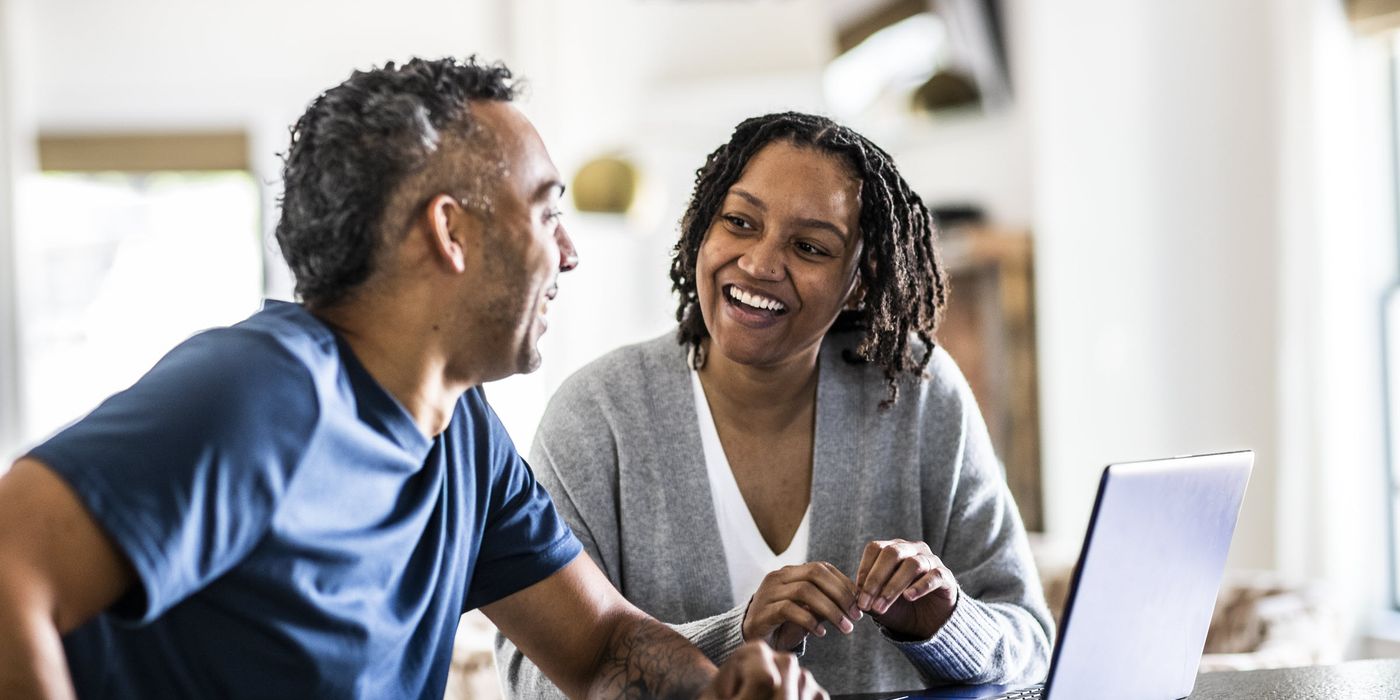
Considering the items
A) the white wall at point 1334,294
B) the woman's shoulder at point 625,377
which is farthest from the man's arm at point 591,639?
the white wall at point 1334,294

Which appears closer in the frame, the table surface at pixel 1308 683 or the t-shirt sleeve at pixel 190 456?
the t-shirt sleeve at pixel 190 456

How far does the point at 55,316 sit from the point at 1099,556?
5479 millimetres

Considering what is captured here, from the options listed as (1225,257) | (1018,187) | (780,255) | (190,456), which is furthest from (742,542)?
(1018,187)

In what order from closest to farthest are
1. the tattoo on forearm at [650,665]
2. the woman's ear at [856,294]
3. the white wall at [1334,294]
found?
1. the tattoo on forearm at [650,665]
2. the woman's ear at [856,294]
3. the white wall at [1334,294]

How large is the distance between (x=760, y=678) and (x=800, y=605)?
32 centimetres

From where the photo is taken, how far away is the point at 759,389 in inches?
A: 75.4

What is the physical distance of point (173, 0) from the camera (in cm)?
584

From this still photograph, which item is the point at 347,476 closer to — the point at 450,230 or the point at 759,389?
the point at 450,230

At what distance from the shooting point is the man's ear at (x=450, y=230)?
1238 mm

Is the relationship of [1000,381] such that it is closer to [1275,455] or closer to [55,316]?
[1275,455]

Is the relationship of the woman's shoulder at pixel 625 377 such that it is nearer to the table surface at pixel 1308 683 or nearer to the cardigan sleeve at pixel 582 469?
the cardigan sleeve at pixel 582 469

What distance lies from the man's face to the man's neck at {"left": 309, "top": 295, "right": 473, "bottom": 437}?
5 cm

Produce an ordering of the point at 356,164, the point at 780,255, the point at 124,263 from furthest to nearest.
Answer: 1. the point at 124,263
2. the point at 780,255
3. the point at 356,164

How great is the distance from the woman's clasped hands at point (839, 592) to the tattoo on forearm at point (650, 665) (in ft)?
0.30
